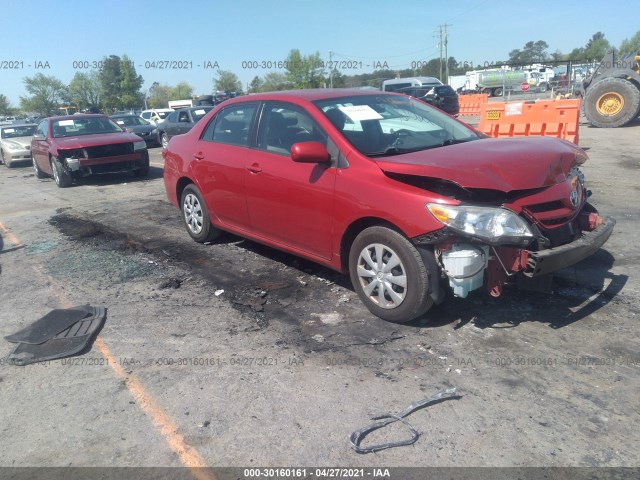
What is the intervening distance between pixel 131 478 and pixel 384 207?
232 cm

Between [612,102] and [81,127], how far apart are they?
601 inches

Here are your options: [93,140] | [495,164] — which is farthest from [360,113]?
[93,140]

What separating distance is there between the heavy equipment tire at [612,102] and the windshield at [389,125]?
44.0 feet

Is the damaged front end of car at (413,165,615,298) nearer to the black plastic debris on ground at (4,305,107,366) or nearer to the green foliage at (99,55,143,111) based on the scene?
the black plastic debris on ground at (4,305,107,366)

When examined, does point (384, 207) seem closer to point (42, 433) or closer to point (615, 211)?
point (42, 433)

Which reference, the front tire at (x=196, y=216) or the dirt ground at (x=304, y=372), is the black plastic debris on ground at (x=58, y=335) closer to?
the dirt ground at (x=304, y=372)

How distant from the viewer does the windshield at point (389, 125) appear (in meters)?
4.24

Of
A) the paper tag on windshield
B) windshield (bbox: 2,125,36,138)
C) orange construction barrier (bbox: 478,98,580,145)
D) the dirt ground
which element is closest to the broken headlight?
the dirt ground

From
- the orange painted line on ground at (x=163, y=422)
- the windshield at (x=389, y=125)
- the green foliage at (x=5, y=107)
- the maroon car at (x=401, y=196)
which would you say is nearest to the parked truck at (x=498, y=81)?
the windshield at (x=389, y=125)

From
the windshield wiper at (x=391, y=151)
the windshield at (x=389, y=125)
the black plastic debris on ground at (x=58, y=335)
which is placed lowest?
the black plastic debris on ground at (x=58, y=335)

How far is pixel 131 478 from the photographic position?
2545 millimetres

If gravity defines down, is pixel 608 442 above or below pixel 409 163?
below

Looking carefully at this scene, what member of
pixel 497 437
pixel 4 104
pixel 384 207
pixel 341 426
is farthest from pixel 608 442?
pixel 4 104

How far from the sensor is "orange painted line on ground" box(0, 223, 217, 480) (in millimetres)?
2594
